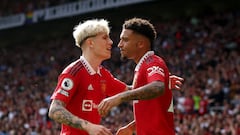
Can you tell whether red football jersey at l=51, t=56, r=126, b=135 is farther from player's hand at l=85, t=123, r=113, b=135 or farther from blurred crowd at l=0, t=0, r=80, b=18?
blurred crowd at l=0, t=0, r=80, b=18

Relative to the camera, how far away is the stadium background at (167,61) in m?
14.6

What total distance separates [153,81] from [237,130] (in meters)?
8.46

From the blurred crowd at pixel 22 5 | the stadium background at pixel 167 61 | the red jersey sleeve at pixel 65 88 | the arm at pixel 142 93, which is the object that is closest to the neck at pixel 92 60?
the red jersey sleeve at pixel 65 88

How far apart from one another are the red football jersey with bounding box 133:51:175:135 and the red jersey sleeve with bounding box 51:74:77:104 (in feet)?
1.92

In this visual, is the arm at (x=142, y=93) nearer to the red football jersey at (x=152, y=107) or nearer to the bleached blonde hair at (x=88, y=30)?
the red football jersey at (x=152, y=107)

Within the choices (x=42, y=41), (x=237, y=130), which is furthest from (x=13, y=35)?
(x=237, y=130)

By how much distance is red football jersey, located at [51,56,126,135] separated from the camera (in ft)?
16.1

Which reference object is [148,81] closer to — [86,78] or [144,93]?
[144,93]

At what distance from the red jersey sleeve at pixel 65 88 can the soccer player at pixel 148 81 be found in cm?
54

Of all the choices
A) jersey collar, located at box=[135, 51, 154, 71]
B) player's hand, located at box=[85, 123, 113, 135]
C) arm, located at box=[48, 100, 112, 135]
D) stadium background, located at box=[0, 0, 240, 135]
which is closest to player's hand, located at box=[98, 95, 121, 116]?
player's hand, located at box=[85, 123, 113, 135]

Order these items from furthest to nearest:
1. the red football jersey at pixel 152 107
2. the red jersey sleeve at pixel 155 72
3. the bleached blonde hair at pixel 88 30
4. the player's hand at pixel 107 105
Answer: the bleached blonde hair at pixel 88 30, the red football jersey at pixel 152 107, the red jersey sleeve at pixel 155 72, the player's hand at pixel 107 105

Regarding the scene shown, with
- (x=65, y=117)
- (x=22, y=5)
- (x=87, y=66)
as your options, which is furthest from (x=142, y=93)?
(x=22, y=5)

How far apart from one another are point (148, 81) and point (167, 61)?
575 inches

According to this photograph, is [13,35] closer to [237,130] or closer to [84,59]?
[237,130]
